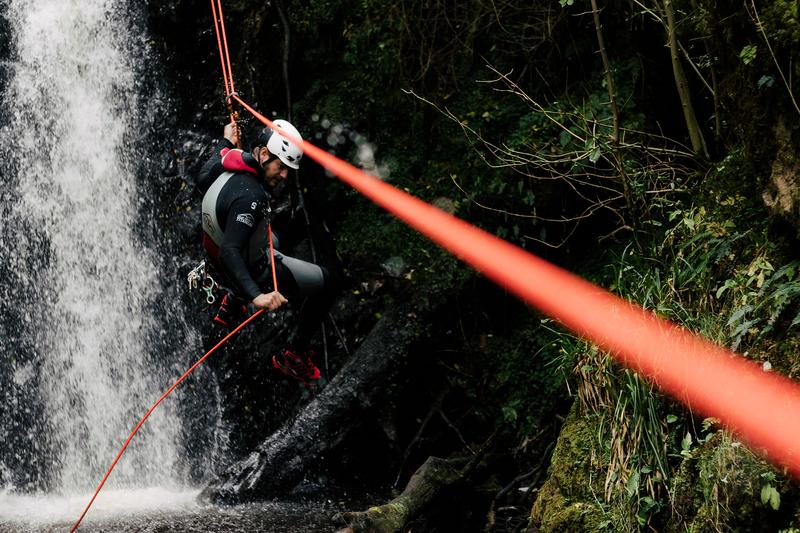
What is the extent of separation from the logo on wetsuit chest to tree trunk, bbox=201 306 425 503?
78.1 inches

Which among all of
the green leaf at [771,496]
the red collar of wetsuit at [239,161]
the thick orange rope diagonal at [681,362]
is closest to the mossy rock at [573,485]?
the thick orange rope diagonal at [681,362]

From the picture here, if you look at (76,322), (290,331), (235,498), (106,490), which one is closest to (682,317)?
(235,498)

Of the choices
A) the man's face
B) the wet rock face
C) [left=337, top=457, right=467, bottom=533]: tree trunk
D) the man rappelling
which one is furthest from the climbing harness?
the wet rock face

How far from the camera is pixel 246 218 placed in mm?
5668

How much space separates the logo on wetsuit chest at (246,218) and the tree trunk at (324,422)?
1.98 m

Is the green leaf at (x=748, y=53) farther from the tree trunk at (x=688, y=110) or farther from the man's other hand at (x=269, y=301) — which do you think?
the man's other hand at (x=269, y=301)

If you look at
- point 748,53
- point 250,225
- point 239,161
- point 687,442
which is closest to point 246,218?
point 250,225

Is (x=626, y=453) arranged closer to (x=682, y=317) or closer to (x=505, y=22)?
(x=682, y=317)

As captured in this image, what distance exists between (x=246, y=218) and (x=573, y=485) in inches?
115

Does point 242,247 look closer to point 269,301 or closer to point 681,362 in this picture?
point 269,301

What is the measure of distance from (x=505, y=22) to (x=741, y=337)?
423cm

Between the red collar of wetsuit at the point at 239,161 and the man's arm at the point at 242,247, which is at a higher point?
the red collar of wetsuit at the point at 239,161

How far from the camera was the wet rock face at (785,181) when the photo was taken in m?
3.39

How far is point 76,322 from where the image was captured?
885 cm
